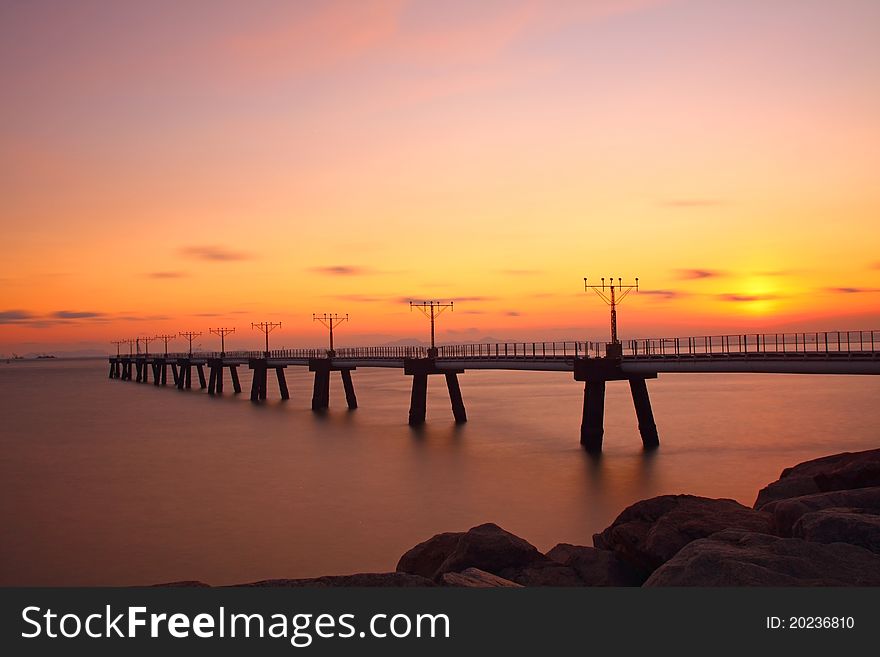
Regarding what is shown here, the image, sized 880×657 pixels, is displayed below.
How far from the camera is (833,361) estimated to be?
33.6 meters

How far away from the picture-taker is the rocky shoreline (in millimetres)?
10102

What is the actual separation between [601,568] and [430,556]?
3738 mm

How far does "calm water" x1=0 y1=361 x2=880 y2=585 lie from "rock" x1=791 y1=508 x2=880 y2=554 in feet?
44.7

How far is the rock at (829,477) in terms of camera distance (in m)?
17.5

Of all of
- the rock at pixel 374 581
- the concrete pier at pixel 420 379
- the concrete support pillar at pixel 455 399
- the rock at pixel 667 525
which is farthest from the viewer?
the concrete support pillar at pixel 455 399

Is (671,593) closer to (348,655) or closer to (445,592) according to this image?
(445,592)

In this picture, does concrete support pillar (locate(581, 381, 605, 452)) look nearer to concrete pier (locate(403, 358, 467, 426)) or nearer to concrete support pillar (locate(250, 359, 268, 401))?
concrete pier (locate(403, 358, 467, 426))

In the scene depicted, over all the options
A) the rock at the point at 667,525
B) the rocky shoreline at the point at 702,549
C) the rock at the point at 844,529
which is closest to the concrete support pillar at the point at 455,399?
the rocky shoreline at the point at 702,549

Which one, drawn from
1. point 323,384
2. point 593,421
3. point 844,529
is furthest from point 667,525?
point 323,384

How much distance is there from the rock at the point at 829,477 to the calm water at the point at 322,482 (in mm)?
7047

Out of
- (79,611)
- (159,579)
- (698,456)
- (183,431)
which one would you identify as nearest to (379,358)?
(183,431)

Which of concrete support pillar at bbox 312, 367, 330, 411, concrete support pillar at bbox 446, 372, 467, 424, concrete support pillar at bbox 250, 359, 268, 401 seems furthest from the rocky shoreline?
concrete support pillar at bbox 250, 359, 268, 401

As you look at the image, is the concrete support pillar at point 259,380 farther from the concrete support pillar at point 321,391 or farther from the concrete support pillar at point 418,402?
the concrete support pillar at point 418,402

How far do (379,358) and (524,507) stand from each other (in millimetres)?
44113
